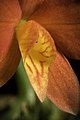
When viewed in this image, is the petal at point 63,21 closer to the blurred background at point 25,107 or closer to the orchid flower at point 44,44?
the orchid flower at point 44,44

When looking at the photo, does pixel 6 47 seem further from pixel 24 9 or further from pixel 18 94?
pixel 18 94

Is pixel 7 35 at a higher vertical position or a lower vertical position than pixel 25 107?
higher

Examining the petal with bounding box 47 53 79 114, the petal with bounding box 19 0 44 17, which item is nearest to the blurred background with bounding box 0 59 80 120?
the petal with bounding box 47 53 79 114

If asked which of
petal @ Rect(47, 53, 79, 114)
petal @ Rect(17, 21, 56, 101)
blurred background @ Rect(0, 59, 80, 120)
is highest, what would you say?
petal @ Rect(17, 21, 56, 101)

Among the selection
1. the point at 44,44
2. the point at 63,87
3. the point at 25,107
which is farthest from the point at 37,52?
the point at 25,107

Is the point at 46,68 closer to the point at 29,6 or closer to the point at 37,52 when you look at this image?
the point at 37,52

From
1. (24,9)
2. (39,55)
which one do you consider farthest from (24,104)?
(24,9)

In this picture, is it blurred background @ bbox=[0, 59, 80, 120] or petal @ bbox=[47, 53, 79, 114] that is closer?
petal @ bbox=[47, 53, 79, 114]

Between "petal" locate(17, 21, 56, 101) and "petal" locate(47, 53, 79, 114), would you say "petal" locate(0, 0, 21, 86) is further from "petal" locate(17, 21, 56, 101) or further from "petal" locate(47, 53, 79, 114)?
"petal" locate(47, 53, 79, 114)
